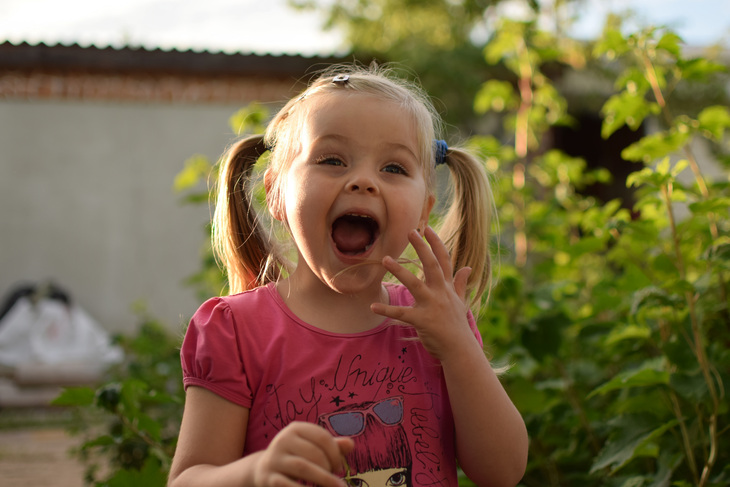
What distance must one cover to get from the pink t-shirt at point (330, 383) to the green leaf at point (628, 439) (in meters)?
0.60

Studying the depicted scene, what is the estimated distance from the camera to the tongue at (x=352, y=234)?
1276 mm

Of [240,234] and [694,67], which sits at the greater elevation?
[694,67]

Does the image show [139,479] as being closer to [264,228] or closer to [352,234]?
[264,228]

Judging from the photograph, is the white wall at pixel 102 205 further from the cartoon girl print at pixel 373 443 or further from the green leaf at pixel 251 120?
the cartoon girl print at pixel 373 443

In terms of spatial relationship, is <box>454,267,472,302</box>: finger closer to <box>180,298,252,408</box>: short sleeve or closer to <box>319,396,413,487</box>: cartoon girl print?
<box>319,396,413,487</box>: cartoon girl print

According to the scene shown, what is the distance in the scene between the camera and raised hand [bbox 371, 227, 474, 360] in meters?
1.19

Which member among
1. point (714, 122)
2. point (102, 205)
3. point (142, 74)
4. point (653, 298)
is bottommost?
point (653, 298)

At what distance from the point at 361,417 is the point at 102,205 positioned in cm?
760

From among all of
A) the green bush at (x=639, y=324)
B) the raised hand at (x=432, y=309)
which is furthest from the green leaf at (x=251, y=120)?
the raised hand at (x=432, y=309)

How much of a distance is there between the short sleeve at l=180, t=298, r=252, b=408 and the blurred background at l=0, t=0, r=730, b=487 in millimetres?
600

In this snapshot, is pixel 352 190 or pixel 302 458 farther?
pixel 352 190

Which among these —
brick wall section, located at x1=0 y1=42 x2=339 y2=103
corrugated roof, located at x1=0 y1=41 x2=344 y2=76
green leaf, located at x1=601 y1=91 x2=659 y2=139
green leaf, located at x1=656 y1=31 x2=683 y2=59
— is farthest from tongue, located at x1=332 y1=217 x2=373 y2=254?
corrugated roof, located at x1=0 y1=41 x2=344 y2=76

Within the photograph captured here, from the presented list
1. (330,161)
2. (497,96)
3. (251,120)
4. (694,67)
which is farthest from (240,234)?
(497,96)

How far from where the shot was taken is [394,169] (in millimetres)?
1340
